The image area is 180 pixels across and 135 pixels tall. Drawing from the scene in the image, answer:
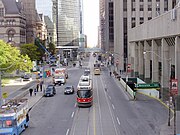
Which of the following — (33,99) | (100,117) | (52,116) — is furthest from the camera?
(33,99)

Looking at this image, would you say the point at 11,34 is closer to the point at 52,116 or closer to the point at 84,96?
the point at 84,96

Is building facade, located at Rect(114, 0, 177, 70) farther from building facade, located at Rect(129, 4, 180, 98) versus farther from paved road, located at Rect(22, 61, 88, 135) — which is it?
paved road, located at Rect(22, 61, 88, 135)

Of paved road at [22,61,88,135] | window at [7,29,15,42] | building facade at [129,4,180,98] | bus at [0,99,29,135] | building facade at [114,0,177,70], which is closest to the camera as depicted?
bus at [0,99,29,135]

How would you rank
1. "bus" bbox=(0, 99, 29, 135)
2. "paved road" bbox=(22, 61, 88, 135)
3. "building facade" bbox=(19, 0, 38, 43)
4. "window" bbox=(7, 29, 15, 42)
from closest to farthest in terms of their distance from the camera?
1. "bus" bbox=(0, 99, 29, 135)
2. "paved road" bbox=(22, 61, 88, 135)
3. "window" bbox=(7, 29, 15, 42)
4. "building facade" bbox=(19, 0, 38, 43)

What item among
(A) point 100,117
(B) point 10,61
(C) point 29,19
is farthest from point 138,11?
(A) point 100,117

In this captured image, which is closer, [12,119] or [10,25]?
[12,119]

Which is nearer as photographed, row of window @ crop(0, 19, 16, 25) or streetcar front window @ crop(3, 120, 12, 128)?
streetcar front window @ crop(3, 120, 12, 128)

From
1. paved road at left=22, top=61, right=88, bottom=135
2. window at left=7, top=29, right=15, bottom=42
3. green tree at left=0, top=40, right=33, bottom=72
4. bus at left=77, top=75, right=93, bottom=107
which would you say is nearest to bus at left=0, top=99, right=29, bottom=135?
paved road at left=22, top=61, right=88, bottom=135

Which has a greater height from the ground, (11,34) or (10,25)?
(10,25)

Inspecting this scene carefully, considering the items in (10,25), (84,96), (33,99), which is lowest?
(33,99)

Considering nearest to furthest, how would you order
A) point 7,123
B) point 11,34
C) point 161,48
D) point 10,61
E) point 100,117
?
point 7,123
point 100,117
point 10,61
point 161,48
point 11,34

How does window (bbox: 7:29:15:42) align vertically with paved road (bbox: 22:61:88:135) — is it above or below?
above

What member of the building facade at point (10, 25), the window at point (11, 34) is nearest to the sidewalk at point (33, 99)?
the building facade at point (10, 25)

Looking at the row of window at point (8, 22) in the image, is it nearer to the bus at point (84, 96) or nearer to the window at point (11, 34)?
the window at point (11, 34)
